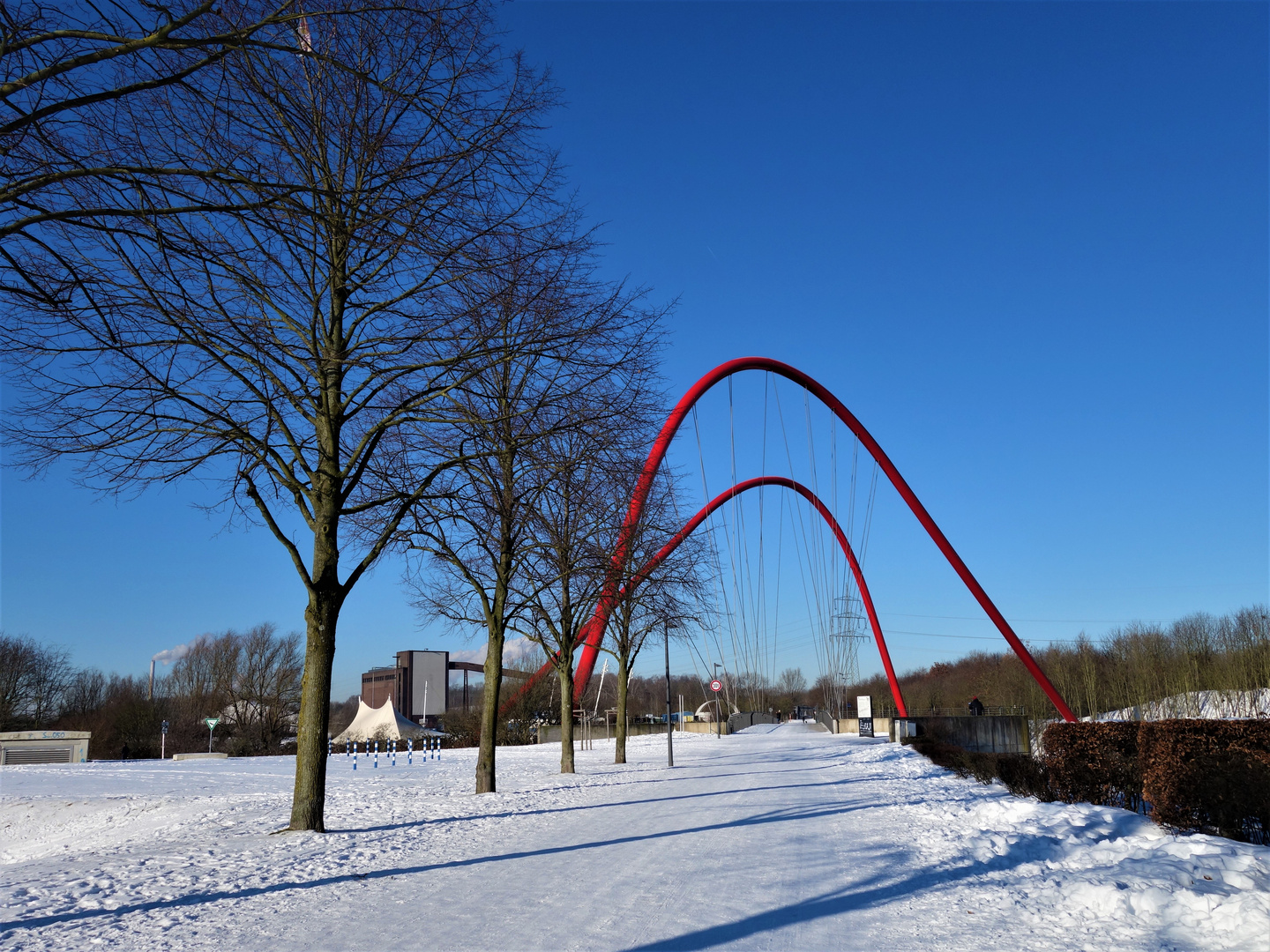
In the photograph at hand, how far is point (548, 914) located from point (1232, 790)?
8.46 meters

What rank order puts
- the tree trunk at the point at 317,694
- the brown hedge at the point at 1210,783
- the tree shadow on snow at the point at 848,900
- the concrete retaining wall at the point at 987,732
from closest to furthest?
1. the tree shadow on snow at the point at 848,900
2. the brown hedge at the point at 1210,783
3. the tree trunk at the point at 317,694
4. the concrete retaining wall at the point at 987,732

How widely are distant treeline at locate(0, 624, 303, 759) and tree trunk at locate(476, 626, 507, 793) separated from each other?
32.2 meters

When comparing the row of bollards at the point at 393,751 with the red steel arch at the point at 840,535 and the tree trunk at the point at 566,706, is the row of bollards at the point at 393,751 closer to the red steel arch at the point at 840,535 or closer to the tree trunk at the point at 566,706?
the tree trunk at the point at 566,706

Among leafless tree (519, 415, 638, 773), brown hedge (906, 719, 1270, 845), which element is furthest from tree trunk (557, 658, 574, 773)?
brown hedge (906, 719, 1270, 845)

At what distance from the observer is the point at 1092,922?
248 inches

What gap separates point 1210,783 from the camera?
1037 cm

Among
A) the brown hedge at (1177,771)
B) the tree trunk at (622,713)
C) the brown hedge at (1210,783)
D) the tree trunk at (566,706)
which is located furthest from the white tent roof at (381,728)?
the brown hedge at (1210,783)

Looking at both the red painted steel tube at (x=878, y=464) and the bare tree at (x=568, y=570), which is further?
the red painted steel tube at (x=878, y=464)

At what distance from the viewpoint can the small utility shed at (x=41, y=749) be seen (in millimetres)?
34500

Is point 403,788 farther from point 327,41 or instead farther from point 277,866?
point 327,41

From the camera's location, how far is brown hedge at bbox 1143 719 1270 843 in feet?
33.3

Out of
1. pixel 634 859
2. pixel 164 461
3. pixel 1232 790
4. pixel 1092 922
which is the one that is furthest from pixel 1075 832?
pixel 164 461

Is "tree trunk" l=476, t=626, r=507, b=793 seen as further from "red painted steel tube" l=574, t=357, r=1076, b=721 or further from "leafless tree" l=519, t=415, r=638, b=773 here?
"red painted steel tube" l=574, t=357, r=1076, b=721

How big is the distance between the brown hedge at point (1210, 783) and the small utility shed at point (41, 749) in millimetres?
37524
